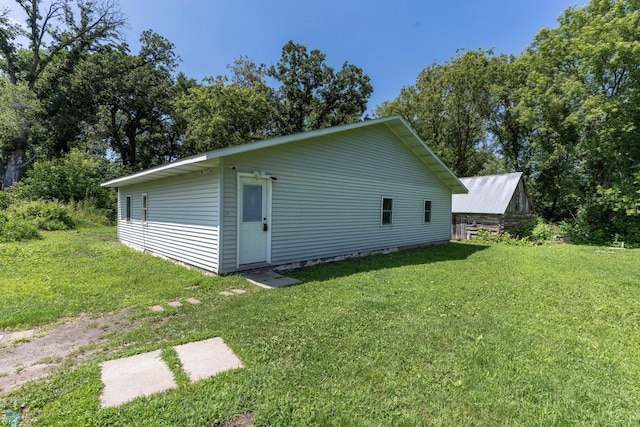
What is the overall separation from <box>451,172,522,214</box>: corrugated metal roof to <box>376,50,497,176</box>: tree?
762 centimetres

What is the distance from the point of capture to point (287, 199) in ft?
23.8

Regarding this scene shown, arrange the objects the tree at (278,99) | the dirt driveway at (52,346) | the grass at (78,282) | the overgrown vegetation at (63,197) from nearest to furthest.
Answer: the dirt driveway at (52,346)
the grass at (78,282)
the overgrown vegetation at (63,197)
the tree at (278,99)

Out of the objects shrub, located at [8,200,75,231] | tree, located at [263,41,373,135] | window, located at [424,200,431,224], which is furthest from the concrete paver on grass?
tree, located at [263,41,373,135]

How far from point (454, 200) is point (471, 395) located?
16878 millimetres

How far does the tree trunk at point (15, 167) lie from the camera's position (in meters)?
21.2

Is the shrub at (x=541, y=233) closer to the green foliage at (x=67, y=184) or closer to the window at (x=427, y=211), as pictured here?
the window at (x=427, y=211)

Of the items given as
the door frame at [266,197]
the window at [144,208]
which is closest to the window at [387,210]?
the door frame at [266,197]

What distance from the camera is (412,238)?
11336 millimetres

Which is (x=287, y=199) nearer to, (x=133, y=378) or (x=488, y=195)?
(x=133, y=378)

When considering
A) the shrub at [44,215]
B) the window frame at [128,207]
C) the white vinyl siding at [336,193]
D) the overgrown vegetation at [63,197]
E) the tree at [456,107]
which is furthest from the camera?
the tree at [456,107]

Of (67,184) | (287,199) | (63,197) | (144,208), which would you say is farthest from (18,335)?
(67,184)

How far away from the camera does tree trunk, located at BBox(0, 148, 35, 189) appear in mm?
21203

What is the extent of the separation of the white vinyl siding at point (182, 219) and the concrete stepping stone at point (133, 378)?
135 inches

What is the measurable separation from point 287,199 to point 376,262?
3135 millimetres
